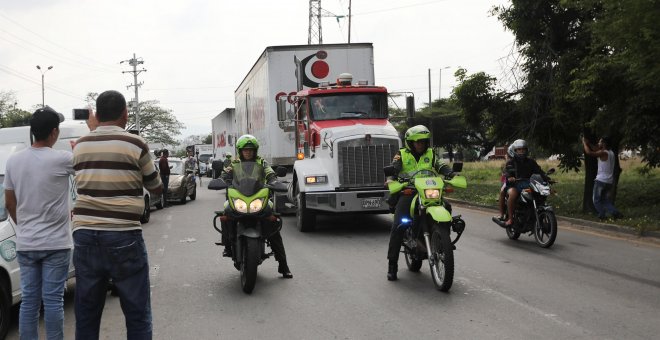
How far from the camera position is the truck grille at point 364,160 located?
39.2ft

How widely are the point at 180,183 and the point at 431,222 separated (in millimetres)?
15416

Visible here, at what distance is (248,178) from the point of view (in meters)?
7.51

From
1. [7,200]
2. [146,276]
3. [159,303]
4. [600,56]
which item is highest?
[600,56]

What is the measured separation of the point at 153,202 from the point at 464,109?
30.2ft

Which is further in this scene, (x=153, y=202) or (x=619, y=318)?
(x=153, y=202)

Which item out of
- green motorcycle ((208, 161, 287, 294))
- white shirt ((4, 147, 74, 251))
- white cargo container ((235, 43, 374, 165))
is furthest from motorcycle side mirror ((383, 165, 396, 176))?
white cargo container ((235, 43, 374, 165))

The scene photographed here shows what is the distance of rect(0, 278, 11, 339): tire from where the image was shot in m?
5.55

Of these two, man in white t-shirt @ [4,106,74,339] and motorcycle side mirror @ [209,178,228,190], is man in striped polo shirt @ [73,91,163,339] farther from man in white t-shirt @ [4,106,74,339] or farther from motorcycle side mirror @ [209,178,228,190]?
motorcycle side mirror @ [209,178,228,190]

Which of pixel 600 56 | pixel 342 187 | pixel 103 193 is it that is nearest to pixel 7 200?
pixel 103 193

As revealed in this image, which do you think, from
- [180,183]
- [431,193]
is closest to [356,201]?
[431,193]

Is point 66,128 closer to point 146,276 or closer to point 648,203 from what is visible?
point 146,276

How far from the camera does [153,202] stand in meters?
18.5

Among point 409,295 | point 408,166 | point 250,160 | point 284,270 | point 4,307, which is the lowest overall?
point 409,295

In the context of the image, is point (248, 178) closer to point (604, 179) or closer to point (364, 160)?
point (364, 160)
